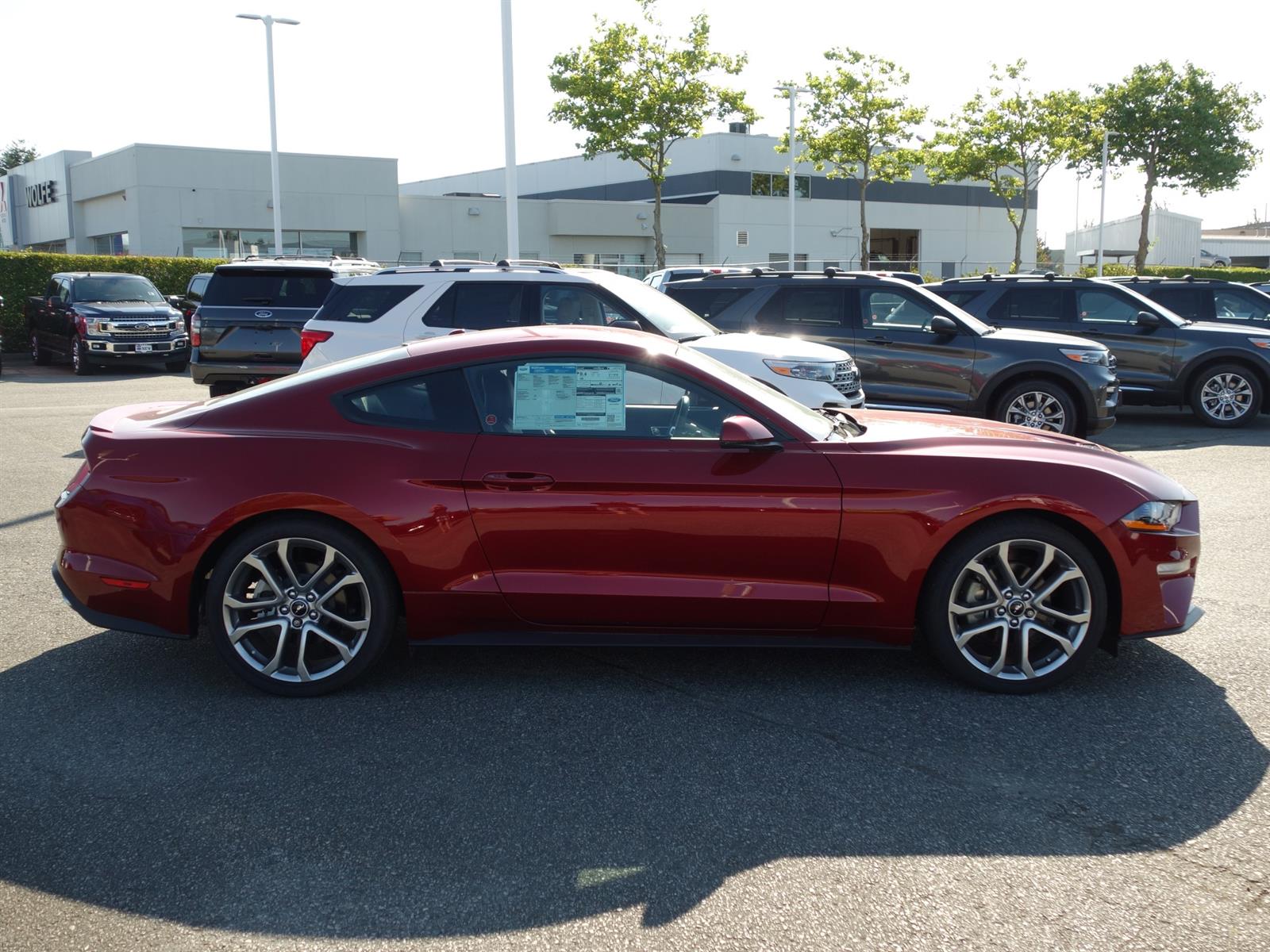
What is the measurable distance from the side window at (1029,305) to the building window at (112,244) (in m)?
34.2

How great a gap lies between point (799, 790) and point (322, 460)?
229cm

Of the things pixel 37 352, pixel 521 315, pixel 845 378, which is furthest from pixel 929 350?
pixel 37 352

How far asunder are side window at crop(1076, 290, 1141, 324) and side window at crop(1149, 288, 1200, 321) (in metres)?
1.84

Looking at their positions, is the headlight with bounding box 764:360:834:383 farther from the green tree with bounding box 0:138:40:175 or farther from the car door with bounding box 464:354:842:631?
the green tree with bounding box 0:138:40:175

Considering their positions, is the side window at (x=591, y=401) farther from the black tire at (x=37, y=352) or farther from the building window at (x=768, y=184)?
the building window at (x=768, y=184)

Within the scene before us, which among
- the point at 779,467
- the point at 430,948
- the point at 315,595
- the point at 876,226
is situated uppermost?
the point at 876,226

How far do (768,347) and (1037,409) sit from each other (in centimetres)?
380

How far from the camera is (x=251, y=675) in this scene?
4.82 m

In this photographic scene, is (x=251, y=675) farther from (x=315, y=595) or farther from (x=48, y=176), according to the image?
(x=48, y=176)

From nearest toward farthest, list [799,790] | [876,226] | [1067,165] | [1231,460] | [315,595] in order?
[799,790], [315,595], [1231,460], [1067,165], [876,226]

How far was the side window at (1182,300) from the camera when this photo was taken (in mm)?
16062

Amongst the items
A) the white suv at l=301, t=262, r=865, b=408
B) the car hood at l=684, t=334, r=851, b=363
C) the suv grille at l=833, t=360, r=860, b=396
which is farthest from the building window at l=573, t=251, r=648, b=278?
the white suv at l=301, t=262, r=865, b=408

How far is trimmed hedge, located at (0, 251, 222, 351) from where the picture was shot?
2669 cm

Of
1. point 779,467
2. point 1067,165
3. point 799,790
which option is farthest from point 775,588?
point 1067,165
